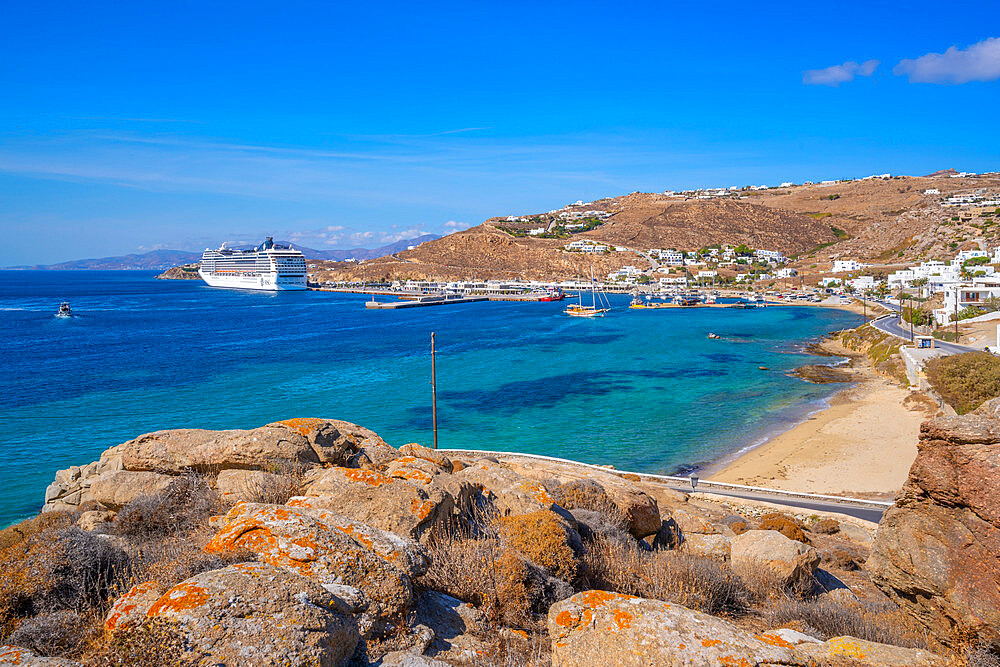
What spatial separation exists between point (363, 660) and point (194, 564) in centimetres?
114

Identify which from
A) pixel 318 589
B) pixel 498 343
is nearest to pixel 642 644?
pixel 318 589

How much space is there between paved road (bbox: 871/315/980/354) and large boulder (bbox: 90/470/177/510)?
35.8 meters

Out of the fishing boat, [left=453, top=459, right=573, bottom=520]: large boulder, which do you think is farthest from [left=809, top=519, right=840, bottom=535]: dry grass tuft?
the fishing boat

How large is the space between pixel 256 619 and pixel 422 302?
3634 inches

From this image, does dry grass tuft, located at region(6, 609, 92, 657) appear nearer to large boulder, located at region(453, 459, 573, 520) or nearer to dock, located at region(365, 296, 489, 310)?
large boulder, located at region(453, 459, 573, 520)

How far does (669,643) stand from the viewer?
310cm

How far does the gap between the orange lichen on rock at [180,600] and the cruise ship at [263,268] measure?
126 metres

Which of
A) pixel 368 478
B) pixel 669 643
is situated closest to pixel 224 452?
pixel 368 478

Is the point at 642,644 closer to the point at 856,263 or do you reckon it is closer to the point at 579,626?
the point at 579,626

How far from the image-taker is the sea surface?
76.2 feet

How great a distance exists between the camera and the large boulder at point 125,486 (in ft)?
20.3

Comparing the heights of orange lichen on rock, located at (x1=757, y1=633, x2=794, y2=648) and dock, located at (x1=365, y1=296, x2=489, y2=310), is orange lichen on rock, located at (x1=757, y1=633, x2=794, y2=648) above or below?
→ above

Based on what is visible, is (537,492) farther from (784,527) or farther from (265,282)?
(265,282)

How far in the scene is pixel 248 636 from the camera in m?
2.54
